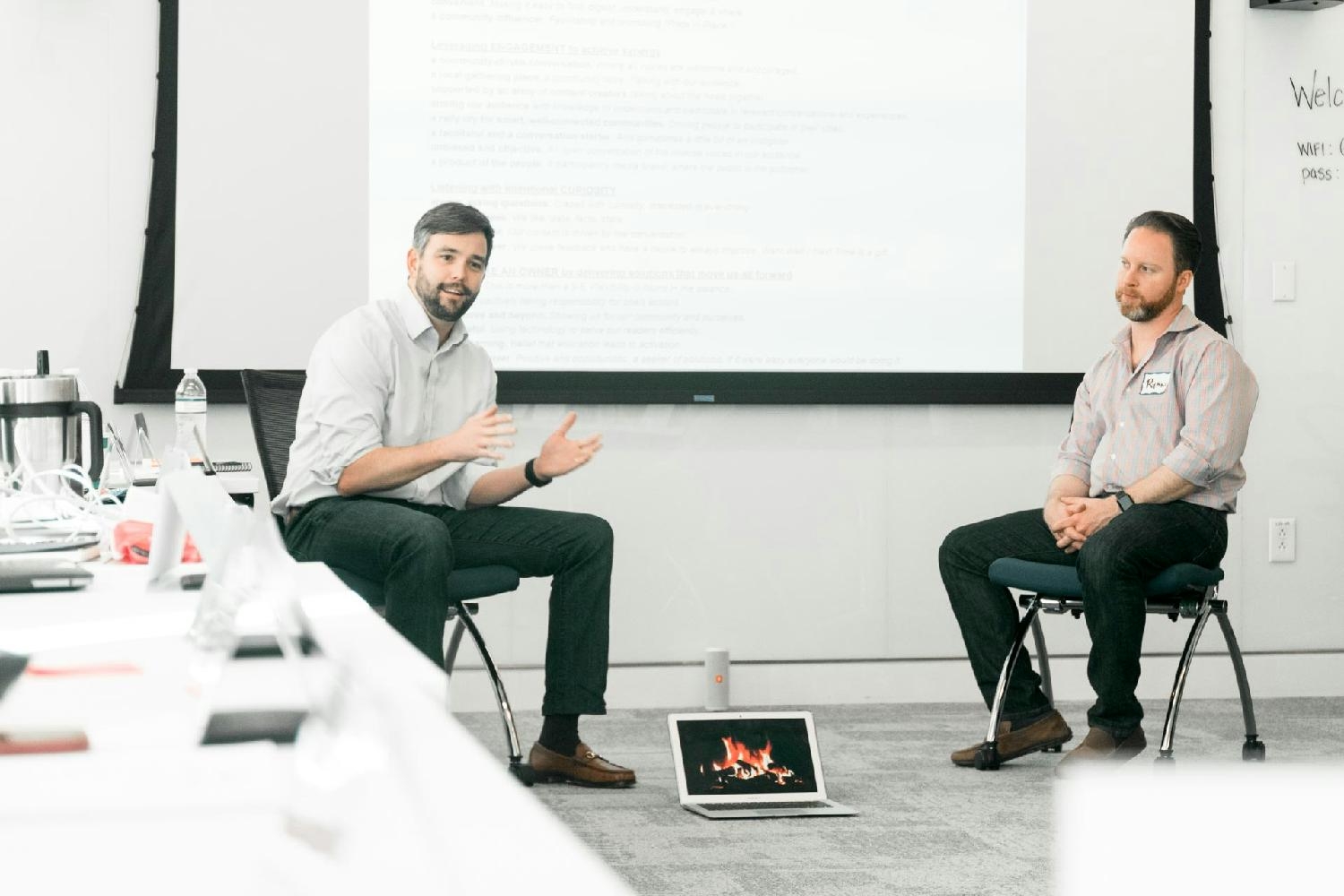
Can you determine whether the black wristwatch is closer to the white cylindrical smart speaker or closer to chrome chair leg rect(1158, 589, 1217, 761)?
the white cylindrical smart speaker

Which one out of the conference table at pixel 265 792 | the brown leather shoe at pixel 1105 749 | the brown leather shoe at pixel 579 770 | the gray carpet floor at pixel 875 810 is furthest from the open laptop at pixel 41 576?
the brown leather shoe at pixel 1105 749

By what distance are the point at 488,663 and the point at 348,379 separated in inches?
26.9

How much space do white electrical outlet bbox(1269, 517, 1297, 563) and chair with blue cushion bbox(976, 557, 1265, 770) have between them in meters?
1.10

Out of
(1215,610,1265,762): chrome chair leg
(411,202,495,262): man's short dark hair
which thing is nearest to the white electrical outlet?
(1215,610,1265,762): chrome chair leg

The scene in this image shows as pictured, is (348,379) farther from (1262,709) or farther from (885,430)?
(1262,709)

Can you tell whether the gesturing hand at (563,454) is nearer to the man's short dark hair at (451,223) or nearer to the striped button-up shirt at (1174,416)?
the man's short dark hair at (451,223)

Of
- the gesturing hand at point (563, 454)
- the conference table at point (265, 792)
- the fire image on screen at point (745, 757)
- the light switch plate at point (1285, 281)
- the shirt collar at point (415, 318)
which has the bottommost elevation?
the fire image on screen at point (745, 757)

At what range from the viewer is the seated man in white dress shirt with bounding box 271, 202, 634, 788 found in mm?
2975

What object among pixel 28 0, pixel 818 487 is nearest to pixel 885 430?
pixel 818 487

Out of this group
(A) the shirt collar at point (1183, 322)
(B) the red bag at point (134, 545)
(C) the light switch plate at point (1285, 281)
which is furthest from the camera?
(C) the light switch plate at point (1285, 281)

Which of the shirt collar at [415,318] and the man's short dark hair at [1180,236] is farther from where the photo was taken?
the man's short dark hair at [1180,236]

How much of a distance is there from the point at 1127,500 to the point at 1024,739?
2.02ft

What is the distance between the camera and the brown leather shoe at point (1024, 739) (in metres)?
3.44

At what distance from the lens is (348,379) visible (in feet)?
10.3
